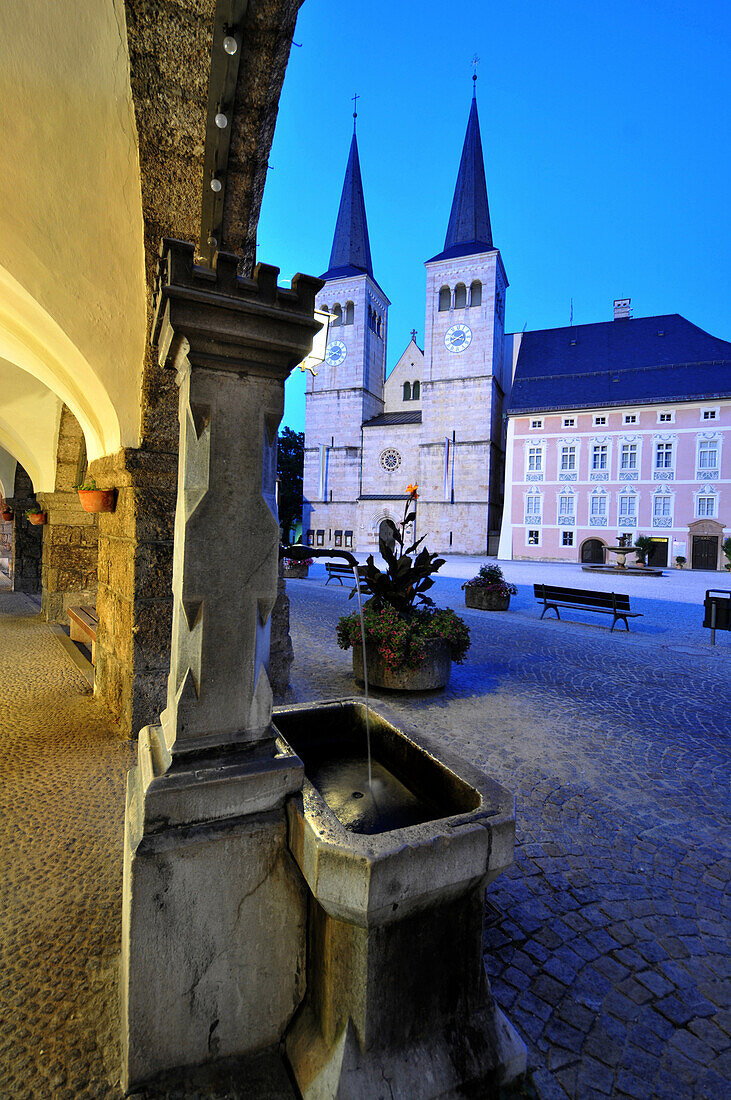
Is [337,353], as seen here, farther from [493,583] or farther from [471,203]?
[493,583]

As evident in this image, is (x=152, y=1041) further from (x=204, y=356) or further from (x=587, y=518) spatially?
(x=587, y=518)

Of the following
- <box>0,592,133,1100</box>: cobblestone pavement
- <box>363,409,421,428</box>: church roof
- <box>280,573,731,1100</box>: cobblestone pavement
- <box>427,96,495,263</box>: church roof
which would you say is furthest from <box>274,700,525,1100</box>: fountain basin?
<box>427,96,495,263</box>: church roof

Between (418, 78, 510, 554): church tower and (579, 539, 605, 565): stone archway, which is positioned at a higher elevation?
(418, 78, 510, 554): church tower

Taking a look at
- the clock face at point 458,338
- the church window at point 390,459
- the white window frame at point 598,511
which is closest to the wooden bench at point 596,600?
the white window frame at point 598,511

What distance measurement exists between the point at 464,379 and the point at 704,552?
1774 cm

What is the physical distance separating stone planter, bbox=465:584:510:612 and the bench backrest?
41.0 inches

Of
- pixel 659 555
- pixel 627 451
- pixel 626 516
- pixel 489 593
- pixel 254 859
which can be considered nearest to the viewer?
pixel 254 859

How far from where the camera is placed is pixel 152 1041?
1.53m

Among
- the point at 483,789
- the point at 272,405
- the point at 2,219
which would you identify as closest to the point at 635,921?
the point at 483,789

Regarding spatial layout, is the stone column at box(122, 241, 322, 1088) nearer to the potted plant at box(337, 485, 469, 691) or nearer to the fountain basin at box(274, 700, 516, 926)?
the fountain basin at box(274, 700, 516, 926)

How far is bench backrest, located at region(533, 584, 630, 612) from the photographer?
9.12 m

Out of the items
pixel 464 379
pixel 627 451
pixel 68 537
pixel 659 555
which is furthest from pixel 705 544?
pixel 68 537

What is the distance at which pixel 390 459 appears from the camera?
38812mm

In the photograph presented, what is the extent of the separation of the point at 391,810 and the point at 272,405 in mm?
1529
